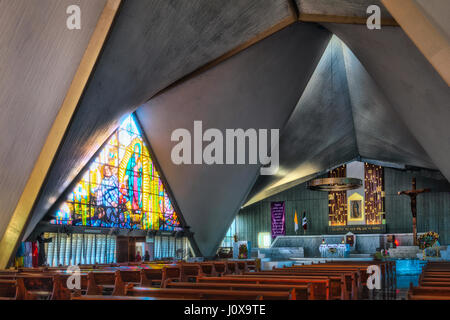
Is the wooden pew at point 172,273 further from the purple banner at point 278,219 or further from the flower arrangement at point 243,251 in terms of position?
the purple banner at point 278,219

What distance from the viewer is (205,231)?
20.1 meters

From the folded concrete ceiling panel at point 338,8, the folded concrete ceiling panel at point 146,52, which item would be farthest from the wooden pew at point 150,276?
the folded concrete ceiling panel at point 338,8

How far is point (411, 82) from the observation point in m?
9.70

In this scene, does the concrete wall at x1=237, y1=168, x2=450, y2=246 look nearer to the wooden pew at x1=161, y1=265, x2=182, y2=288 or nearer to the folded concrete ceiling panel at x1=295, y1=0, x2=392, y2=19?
the folded concrete ceiling panel at x1=295, y1=0, x2=392, y2=19

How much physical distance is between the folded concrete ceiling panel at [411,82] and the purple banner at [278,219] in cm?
1818

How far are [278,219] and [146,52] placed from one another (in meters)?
20.6

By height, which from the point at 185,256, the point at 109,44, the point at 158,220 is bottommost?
the point at 185,256

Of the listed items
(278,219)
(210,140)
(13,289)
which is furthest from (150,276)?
(278,219)

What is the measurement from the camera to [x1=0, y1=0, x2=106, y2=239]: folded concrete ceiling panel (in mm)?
7246

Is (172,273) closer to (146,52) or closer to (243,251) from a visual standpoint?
(146,52)

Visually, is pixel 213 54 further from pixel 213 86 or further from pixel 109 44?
pixel 109 44

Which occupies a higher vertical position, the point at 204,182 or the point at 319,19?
the point at 319,19
